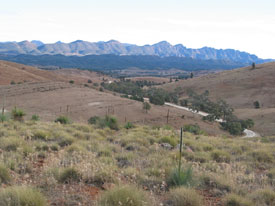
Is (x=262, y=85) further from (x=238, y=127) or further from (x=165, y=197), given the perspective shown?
(x=165, y=197)

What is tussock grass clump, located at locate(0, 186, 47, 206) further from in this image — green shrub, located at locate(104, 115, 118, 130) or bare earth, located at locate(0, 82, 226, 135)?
bare earth, located at locate(0, 82, 226, 135)

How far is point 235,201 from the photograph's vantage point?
5.26m

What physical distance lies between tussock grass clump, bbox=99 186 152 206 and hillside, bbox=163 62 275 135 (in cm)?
5760

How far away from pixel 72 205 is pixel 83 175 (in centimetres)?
126

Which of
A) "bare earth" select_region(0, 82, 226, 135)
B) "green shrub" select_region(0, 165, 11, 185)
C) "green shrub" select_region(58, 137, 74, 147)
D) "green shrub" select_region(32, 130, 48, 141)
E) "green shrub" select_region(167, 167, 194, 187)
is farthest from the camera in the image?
"bare earth" select_region(0, 82, 226, 135)

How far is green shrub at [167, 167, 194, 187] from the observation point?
5898 mm

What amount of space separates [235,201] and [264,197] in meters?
0.72

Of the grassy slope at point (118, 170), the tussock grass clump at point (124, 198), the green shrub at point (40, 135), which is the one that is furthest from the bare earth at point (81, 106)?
the tussock grass clump at point (124, 198)

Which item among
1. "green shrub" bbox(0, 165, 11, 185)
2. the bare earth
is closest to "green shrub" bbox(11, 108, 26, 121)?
"green shrub" bbox(0, 165, 11, 185)

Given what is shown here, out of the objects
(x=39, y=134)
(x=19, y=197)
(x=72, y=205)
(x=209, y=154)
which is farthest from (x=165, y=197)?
(x=39, y=134)

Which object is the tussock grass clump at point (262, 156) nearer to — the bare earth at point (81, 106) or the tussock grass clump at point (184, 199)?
the tussock grass clump at point (184, 199)

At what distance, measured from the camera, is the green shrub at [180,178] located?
5.90 m

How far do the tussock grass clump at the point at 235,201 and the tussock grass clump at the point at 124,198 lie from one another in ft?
5.12

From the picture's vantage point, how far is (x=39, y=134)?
33.8ft
